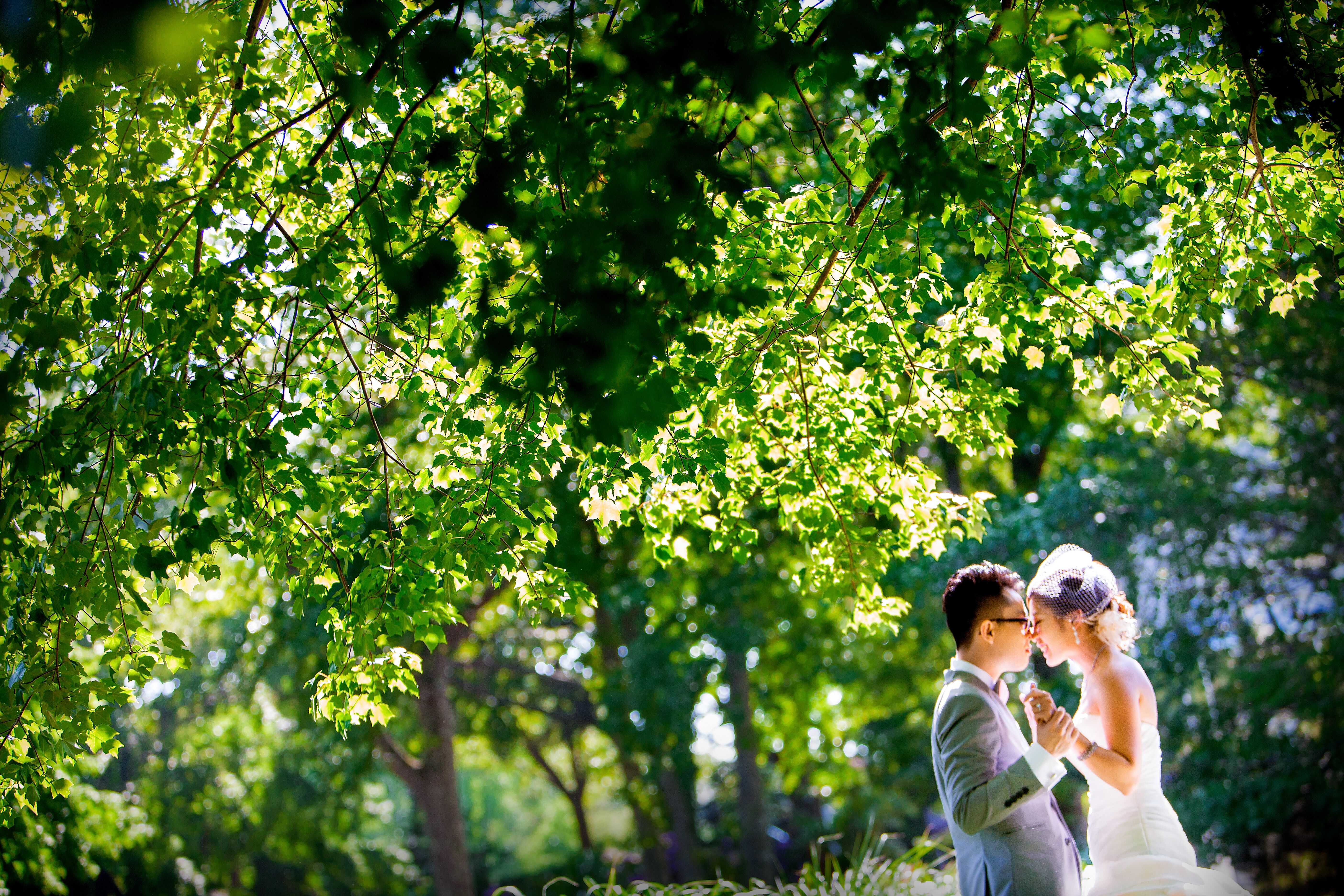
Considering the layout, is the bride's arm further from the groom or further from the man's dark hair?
the man's dark hair

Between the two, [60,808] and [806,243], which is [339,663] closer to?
[806,243]

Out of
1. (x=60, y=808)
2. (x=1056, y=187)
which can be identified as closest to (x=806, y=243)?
(x=1056, y=187)

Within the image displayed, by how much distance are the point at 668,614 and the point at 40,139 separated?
39.3 feet

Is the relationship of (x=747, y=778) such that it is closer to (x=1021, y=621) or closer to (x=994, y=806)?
(x=1021, y=621)

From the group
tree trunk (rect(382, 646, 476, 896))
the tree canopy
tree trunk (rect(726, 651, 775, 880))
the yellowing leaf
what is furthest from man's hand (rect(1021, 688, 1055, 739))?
tree trunk (rect(382, 646, 476, 896))

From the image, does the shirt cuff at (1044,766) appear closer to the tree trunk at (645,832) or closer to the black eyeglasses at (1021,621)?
the black eyeglasses at (1021,621)

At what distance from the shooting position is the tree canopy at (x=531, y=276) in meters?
2.51

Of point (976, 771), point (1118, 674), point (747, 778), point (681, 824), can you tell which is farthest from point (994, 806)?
point (681, 824)

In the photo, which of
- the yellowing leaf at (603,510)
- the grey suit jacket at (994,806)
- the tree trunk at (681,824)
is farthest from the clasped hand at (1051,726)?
the tree trunk at (681,824)

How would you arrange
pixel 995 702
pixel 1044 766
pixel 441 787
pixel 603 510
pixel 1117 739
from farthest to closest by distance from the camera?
pixel 441 787 → pixel 603 510 → pixel 1117 739 → pixel 995 702 → pixel 1044 766

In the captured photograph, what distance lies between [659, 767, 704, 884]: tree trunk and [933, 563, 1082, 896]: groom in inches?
445

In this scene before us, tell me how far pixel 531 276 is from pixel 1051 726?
233cm

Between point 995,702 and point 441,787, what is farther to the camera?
point 441,787

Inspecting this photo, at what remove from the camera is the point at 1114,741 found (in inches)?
150
